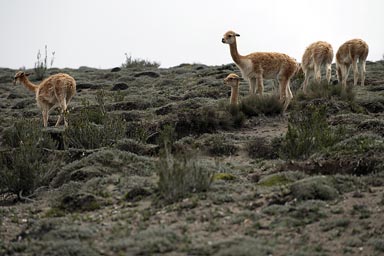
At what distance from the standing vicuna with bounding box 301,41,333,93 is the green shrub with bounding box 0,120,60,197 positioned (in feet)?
26.1

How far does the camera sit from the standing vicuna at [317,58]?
18.4 metres

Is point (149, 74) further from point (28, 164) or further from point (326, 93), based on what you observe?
point (28, 164)

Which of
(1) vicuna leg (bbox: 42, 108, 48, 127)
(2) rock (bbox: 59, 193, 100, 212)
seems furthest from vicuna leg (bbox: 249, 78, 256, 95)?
(2) rock (bbox: 59, 193, 100, 212)

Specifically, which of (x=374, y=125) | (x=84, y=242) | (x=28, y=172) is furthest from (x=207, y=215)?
(x=374, y=125)

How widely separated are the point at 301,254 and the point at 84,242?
2531 mm

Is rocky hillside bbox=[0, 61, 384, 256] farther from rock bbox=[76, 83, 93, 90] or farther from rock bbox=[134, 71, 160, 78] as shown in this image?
rock bbox=[134, 71, 160, 78]

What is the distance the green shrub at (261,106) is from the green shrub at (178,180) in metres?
6.93

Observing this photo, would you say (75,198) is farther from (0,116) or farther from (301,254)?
(0,116)

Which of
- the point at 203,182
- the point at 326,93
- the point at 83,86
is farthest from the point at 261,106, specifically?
the point at 83,86

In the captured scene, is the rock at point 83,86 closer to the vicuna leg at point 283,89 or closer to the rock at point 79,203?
the vicuna leg at point 283,89

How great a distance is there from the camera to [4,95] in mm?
25047

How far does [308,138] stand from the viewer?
12188 millimetres

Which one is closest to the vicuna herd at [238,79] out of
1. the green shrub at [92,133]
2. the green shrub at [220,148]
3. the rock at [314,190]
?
the green shrub at [92,133]

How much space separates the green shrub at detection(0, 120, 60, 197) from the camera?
37.3ft
